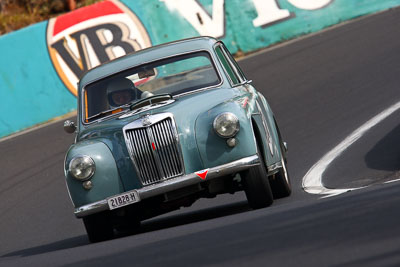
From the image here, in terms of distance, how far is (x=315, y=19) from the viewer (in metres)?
19.8

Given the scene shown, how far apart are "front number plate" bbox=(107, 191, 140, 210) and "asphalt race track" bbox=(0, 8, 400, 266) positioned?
28 cm

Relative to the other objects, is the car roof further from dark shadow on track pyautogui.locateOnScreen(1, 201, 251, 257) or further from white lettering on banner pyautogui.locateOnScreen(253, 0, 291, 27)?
white lettering on banner pyautogui.locateOnScreen(253, 0, 291, 27)

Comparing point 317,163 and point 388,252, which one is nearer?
point 388,252

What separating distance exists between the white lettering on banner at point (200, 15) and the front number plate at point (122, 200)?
39.5 ft

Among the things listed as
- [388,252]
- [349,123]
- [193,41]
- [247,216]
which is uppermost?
[193,41]

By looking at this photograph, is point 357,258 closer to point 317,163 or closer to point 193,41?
point 193,41

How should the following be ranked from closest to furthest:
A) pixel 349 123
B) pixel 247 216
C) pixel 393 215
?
pixel 393 215 < pixel 247 216 < pixel 349 123

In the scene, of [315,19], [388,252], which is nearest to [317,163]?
[388,252]

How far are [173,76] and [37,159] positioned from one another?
249 inches

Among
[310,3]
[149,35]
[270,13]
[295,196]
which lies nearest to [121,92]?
[295,196]

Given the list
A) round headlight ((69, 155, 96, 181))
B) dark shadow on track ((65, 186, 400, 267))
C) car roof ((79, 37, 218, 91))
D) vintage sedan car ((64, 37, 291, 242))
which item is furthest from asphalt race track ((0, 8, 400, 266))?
car roof ((79, 37, 218, 91))

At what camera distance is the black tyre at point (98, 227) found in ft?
26.5

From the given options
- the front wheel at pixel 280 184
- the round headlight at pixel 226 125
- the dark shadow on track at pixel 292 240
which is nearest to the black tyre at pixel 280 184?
the front wheel at pixel 280 184

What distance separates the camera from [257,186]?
25.4 ft
